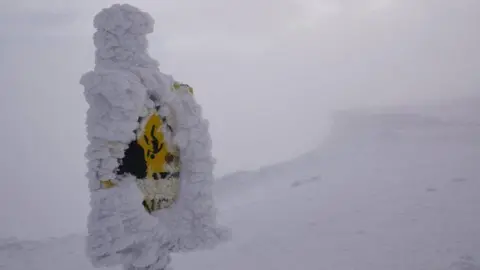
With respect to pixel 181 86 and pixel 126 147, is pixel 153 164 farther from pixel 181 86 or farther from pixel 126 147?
pixel 181 86

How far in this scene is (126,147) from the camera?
3176 millimetres

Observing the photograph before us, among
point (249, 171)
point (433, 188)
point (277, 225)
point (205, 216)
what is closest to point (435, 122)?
point (249, 171)

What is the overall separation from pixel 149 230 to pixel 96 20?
1.45 meters

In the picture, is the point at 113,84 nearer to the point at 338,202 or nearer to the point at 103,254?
the point at 103,254

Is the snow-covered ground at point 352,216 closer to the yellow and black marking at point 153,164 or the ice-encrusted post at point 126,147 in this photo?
the ice-encrusted post at point 126,147

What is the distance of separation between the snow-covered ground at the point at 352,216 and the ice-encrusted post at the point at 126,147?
5.43 feet

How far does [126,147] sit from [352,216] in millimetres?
3658

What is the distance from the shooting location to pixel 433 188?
21.8 ft

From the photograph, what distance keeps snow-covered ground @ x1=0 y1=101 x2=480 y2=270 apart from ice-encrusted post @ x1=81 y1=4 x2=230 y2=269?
5.43ft

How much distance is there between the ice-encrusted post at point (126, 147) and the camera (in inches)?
122

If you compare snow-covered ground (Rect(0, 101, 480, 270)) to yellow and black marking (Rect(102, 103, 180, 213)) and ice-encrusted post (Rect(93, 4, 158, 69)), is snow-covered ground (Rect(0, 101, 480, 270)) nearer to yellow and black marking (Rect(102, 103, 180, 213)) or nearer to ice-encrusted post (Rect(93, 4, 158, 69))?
yellow and black marking (Rect(102, 103, 180, 213))

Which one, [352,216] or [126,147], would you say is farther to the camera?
[352,216]

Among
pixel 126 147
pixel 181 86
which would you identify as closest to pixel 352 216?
pixel 181 86

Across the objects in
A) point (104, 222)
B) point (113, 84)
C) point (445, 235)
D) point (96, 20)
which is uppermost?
point (96, 20)
